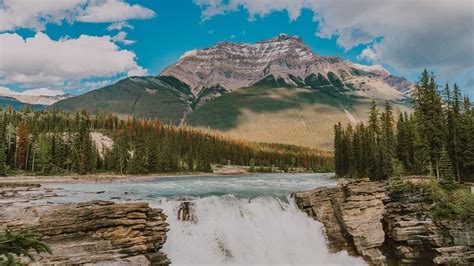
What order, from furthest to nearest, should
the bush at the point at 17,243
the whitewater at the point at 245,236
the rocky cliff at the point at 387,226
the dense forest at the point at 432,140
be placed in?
the dense forest at the point at 432,140 → the rocky cliff at the point at 387,226 → the whitewater at the point at 245,236 → the bush at the point at 17,243

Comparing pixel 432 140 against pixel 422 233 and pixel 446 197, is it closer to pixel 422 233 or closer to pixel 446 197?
pixel 446 197

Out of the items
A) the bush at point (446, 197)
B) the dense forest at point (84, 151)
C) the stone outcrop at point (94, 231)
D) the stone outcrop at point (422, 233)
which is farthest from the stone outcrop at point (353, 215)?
the dense forest at point (84, 151)

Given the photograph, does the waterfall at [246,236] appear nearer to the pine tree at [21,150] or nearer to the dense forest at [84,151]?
the dense forest at [84,151]

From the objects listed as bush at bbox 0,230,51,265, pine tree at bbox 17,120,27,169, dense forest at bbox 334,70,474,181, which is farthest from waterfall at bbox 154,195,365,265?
pine tree at bbox 17,120,27,169

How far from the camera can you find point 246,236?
32.2m

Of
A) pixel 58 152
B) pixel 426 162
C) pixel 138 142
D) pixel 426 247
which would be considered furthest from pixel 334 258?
pixel 138 142

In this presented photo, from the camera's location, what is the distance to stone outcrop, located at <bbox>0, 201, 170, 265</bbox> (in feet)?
72.1

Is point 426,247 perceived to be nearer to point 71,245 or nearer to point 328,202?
point 328,202

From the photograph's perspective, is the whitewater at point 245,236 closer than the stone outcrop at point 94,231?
No

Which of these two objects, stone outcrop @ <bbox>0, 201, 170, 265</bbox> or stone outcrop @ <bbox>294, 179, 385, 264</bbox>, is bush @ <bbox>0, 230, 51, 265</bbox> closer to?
stone outcrop @ <bbox>0, 201, 170, 265</bbox>

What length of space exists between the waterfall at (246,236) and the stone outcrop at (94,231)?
3.55 m

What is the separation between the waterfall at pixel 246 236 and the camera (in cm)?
2991

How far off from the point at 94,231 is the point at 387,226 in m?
28.2

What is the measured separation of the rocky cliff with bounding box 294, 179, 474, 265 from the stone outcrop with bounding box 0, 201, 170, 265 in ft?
60.1
